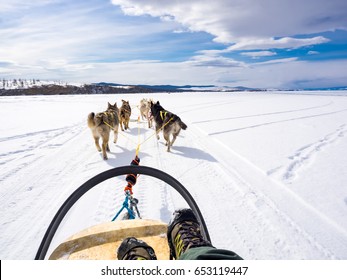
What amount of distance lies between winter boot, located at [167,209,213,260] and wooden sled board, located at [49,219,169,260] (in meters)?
0.24

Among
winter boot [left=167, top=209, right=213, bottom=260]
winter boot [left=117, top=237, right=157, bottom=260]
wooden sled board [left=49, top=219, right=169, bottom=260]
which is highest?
winter boot [left=167, top=209, right=213, bottom=260]

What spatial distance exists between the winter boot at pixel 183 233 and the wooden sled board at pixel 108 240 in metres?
0.24

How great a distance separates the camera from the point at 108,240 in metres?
1.98

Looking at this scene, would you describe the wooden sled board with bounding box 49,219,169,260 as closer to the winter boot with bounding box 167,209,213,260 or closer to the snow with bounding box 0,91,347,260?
the winter boot with bounding box 167,209,213,260

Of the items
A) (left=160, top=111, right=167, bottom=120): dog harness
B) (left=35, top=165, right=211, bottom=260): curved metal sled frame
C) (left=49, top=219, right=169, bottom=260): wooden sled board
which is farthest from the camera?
(left=160, top=111, right=167, bottom=120): dog harness

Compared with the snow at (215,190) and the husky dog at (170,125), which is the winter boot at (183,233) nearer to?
the snow at (215,190)

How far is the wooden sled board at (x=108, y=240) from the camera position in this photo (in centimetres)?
183

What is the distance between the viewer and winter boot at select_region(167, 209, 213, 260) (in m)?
1.52

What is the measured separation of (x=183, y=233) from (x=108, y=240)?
728 mm

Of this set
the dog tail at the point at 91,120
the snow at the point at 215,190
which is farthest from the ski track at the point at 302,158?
the dog tail at the point at 91,120

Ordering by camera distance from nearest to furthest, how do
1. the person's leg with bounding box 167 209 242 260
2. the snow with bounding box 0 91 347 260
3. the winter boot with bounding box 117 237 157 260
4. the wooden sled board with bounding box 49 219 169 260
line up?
the person's leg with bounding box 167 209 242 260 < the winter boot with bounding box 117 237 157 260 < the wooden sled board with bounding box 49 219 169 260 < the snow with bounding box 0 91 347 260

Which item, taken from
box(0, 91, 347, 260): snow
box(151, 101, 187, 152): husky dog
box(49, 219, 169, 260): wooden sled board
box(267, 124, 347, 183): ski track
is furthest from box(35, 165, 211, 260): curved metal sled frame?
box(151, 101, 187, 152): husky dog
